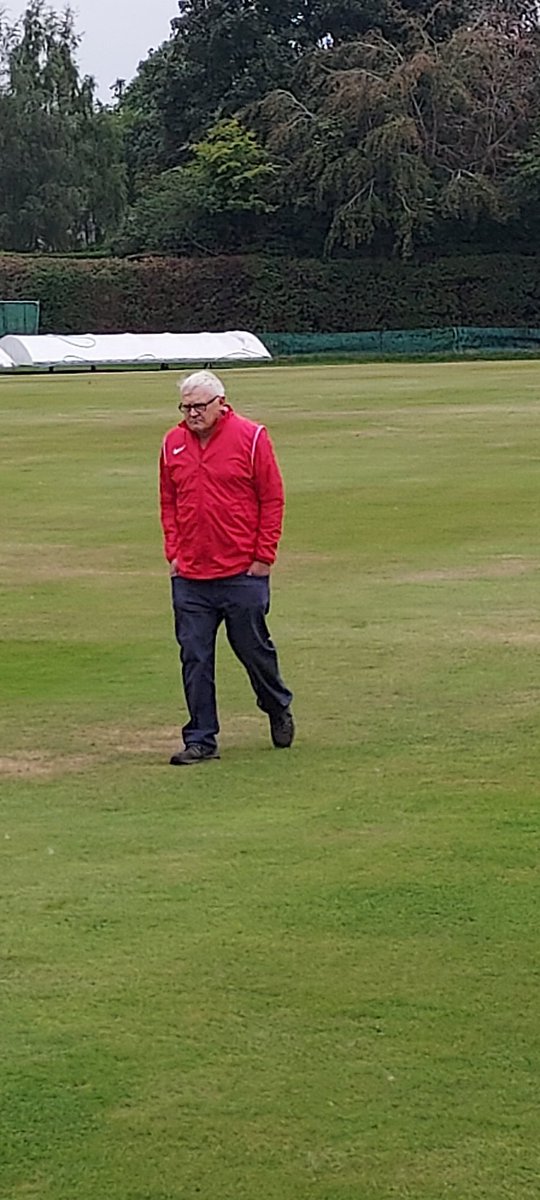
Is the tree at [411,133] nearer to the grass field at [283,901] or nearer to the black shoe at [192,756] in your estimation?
the grass field at [283,901]

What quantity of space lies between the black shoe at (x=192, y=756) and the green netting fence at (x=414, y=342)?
5835cm

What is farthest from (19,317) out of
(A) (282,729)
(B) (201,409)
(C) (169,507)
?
(B) (201,409)

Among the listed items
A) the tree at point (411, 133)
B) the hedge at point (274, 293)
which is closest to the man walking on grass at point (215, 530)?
the tree at point (411, 133)

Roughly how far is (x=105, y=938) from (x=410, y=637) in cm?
674

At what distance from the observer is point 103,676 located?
11812mm

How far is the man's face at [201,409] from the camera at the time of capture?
873 centimetres

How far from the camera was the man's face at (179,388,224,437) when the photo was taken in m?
8.73

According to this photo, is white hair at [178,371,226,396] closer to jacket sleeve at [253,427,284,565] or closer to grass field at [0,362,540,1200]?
jacket sleeve at [253,427,284,565]

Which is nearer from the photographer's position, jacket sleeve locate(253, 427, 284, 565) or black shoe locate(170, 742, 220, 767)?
jacket sleeve locate(253, 427, 284, 565)

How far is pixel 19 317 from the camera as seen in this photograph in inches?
2835

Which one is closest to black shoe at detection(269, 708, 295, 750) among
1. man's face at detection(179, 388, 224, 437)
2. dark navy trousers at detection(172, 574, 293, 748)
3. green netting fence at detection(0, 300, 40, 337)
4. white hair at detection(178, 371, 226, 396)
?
dark navy trousers at detection(172, 574, 293, 748)

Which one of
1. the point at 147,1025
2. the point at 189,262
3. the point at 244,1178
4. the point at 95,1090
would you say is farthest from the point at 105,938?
the point at 189,262

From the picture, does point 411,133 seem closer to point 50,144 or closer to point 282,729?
point 50,144

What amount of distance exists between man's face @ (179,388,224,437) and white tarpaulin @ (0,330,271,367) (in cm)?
5284
